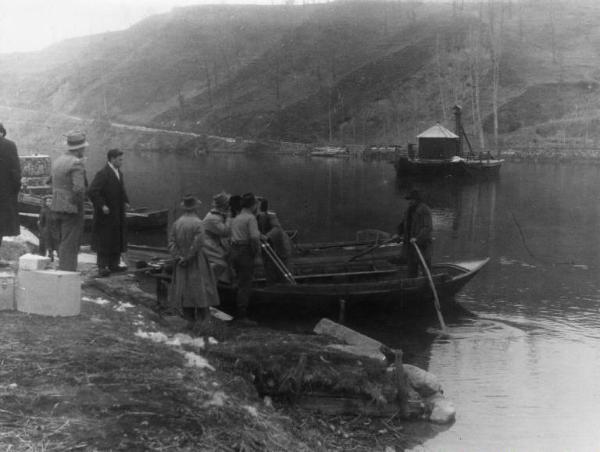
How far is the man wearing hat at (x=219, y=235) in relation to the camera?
39.7ft

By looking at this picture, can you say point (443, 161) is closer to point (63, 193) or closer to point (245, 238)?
point (245, 238)

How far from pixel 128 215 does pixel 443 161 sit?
3537 cm

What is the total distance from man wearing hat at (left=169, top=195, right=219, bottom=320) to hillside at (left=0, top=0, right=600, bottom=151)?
67041 mm

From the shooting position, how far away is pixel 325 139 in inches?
3506

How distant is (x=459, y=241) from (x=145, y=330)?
20.0 m

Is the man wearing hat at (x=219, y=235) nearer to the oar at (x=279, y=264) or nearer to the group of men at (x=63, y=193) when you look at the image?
the oar at (x=279, y=264)

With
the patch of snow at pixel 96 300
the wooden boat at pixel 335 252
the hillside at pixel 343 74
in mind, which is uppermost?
the hillside at pixel 343 74

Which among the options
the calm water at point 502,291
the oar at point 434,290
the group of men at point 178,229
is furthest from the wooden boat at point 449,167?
the group of men at point 178,229

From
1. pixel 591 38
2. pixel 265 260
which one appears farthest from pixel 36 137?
pixel 265 260

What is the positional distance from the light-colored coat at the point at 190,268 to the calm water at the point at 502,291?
12.5 ft

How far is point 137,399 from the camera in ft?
20.7

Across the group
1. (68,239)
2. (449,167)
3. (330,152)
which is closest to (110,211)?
(68,239)

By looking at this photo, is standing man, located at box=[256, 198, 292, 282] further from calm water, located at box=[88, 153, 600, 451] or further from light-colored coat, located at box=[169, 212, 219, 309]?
light-colored coat, located at box=[169, 212, 219, 309]

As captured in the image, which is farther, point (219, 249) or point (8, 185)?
point (219, 249)
